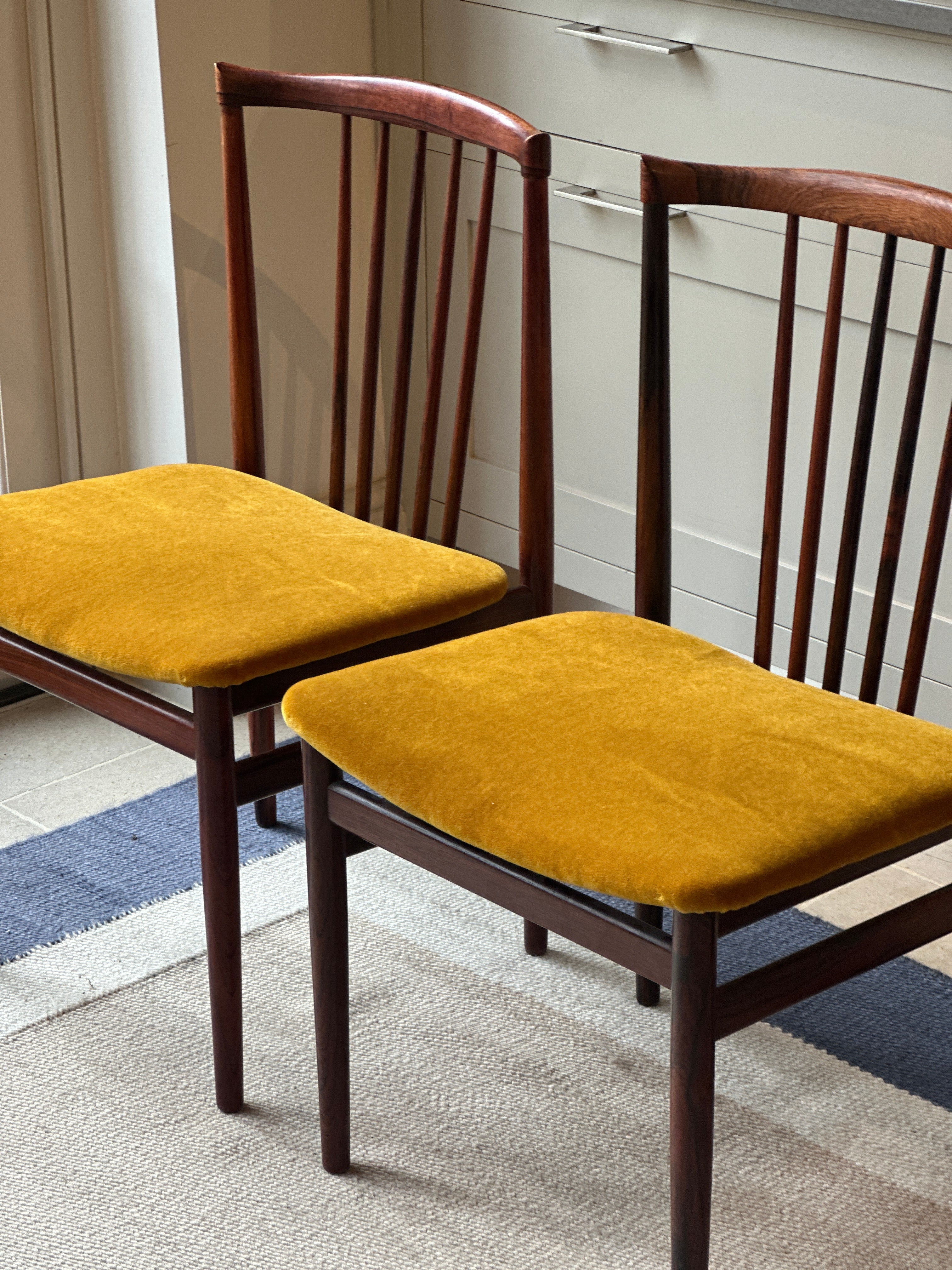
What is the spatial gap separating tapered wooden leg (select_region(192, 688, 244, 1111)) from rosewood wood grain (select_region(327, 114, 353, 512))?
358mm

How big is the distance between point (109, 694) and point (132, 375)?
0.79 m

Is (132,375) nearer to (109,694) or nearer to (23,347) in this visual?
(23,347)

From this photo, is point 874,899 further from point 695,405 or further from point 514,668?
point 514,668

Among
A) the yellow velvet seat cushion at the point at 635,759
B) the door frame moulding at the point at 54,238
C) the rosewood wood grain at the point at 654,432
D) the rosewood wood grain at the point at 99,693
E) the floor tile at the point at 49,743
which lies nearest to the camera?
the yellow velvet seat cushion at the point at 635,759

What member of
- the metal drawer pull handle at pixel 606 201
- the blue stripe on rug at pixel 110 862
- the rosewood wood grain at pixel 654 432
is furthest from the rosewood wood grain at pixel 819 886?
the metal drawer pull handle at pixel 606 201

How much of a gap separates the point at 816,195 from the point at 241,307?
2.05ft

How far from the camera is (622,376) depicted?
6.70 feet

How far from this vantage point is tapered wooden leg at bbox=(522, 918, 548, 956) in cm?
166

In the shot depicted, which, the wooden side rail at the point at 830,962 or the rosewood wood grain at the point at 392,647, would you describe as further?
the rosewood wood grain at the point at 392,647

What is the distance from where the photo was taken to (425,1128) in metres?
1.42

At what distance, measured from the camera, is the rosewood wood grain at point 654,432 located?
1271 mm

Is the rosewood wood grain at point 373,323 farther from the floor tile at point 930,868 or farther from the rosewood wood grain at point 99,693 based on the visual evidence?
the floor tile at point 930,868

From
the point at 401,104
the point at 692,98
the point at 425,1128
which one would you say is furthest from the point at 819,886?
the point at 692,98

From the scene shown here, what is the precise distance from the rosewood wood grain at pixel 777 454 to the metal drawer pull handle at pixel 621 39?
25.1 inches
